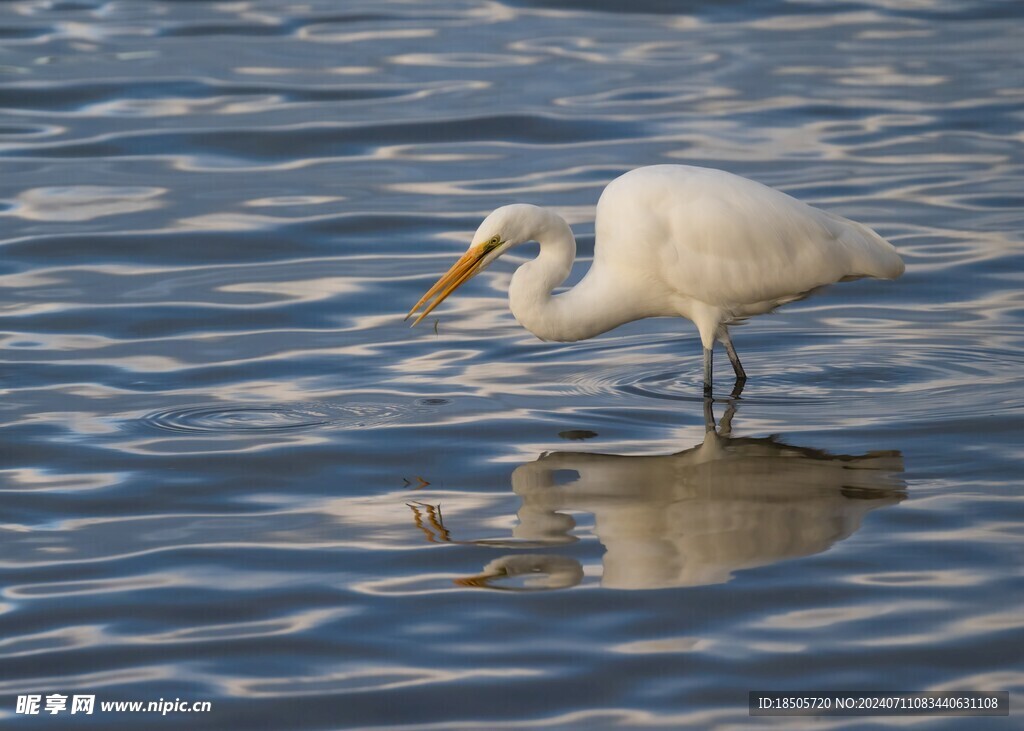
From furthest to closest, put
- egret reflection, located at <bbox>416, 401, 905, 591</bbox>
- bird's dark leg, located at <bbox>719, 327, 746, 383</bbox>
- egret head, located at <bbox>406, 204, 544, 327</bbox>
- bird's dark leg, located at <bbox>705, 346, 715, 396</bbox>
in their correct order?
bird's dark leg, located at <bbox>719, 327, 746, 383</bbox>
bird's dark leg, located at <bbox>705, 346, 715, 396</bbox>
egret head, located at <bbox>406, 204, 544, 327</bbox>
egret reflection, located at <bbox>416, 401, 905, 591</bbox>

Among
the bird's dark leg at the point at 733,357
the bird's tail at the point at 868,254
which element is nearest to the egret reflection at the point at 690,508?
the bird's dark leg at the point at 733,357

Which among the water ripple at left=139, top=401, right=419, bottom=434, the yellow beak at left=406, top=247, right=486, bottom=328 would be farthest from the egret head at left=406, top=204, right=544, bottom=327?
the water ripple at left=139, top=401, right=419, bottom=434

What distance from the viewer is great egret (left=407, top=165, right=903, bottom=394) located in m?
7.95

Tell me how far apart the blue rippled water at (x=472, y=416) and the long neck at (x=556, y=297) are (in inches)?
12.6

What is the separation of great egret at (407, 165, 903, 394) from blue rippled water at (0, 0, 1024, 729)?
38 centimetres

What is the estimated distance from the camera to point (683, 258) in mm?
8000

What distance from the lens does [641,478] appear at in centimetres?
692

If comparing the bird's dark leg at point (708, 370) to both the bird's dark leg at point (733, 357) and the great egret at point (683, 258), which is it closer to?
the great egret at point (683, 258)

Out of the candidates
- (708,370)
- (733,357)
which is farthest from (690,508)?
(733,357)

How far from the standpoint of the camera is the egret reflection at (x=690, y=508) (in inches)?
235

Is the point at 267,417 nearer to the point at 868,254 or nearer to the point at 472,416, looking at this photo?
the point at 472,416

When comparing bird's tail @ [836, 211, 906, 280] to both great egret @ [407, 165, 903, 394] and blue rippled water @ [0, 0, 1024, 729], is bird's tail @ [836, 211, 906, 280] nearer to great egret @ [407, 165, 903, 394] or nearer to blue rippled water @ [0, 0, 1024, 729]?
great egret @ [407, 165, 903, 394]

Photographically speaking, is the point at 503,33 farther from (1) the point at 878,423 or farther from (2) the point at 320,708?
(2) the point at 320,708

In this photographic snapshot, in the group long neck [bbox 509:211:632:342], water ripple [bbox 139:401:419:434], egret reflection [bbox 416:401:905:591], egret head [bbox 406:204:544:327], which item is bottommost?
egret reflection [bbox 416:401:905:591]
